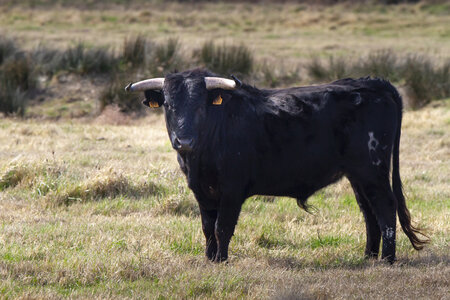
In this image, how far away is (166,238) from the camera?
6.99 m

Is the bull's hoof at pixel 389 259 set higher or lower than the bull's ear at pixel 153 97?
lower

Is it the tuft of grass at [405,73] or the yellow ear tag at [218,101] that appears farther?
the tuft of grass at [405,73]

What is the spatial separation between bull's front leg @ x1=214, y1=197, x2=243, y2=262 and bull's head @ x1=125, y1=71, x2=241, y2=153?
0.63 m

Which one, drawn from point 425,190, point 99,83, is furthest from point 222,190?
point 99,83

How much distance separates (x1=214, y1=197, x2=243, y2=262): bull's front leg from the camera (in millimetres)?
6324

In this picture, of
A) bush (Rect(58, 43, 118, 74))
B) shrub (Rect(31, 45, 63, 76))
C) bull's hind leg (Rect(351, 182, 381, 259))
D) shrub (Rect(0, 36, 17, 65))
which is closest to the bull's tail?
bull's hind leg (Rect(351, 182, 381, 259))

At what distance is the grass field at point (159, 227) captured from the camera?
18.2ft

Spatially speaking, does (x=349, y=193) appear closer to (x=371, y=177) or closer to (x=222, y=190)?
(x=371, y=177)

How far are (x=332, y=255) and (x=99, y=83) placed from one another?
12212mm

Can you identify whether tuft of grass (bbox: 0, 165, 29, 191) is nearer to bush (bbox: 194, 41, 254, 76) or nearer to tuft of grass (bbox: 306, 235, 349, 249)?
tuft of grass (bbox: 306, 235, 349, 249)

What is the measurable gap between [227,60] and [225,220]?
480 inches

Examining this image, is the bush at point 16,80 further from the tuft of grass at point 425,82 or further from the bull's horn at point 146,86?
the bull's horn at point 146,86

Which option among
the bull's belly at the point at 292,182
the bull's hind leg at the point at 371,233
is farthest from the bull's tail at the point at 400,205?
the bull's belly at the point at 292,182

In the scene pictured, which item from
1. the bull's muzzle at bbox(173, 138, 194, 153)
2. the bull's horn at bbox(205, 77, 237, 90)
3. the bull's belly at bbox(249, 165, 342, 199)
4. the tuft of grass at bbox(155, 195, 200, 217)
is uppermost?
the bull's horn at bbox(205, 77, 237, 90)
